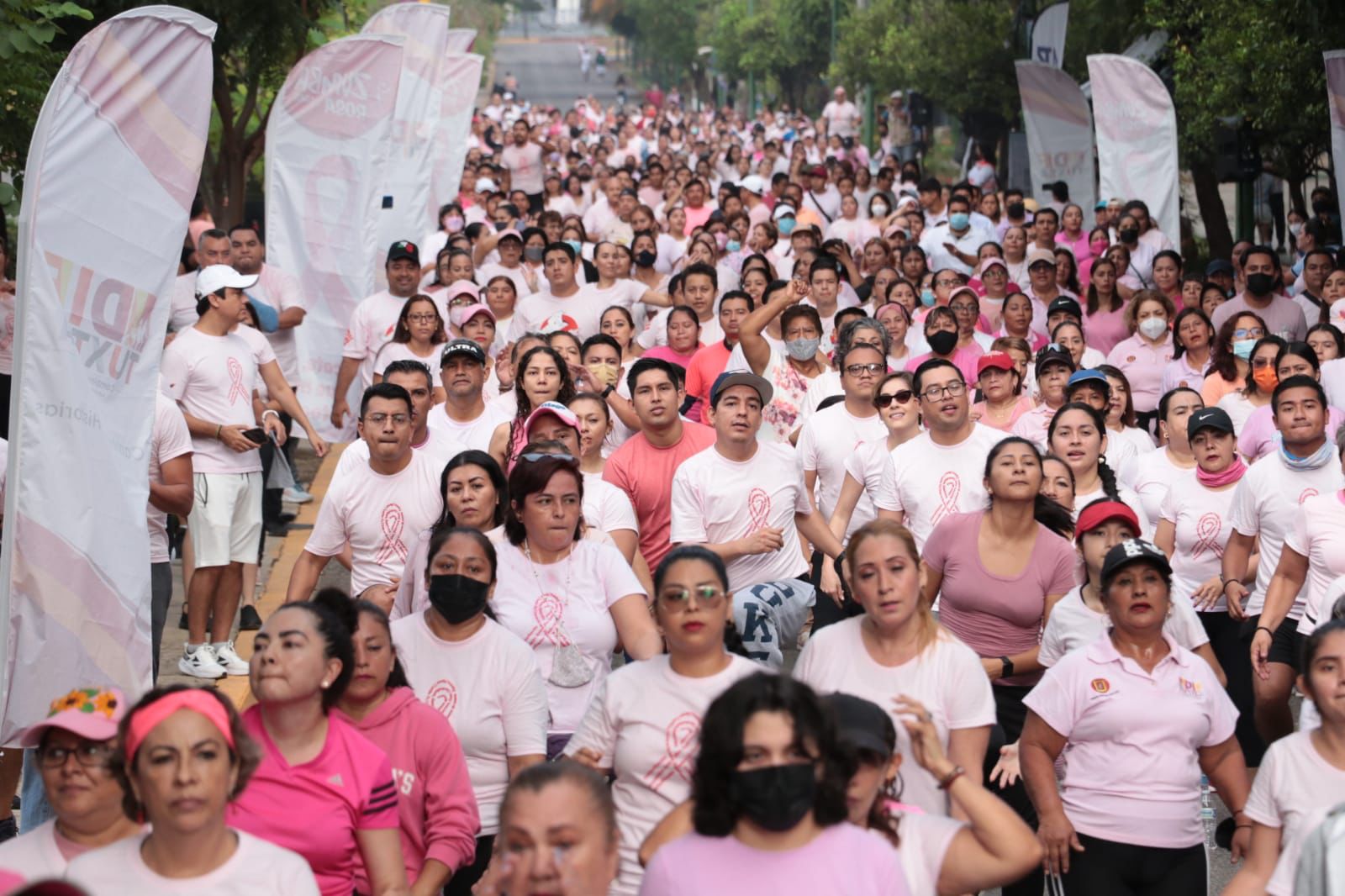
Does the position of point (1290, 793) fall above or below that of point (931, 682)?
below

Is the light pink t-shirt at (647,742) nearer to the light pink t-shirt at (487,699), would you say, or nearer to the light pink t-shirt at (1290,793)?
the light pink t-shirt at (487,699)

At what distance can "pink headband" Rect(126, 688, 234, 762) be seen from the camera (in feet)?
14.8

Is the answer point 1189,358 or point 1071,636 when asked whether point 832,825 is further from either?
point 1189,358

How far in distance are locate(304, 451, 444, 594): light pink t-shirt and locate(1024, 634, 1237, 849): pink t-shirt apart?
9.16 ft

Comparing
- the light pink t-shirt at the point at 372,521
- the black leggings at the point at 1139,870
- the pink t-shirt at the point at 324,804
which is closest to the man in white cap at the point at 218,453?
the light pink t-shirt at the point at 372,521

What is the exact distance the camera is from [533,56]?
126 metres

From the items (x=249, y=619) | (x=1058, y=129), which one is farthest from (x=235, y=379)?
(x=1058, y=129)

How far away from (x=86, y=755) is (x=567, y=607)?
2.12m

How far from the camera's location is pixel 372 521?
783cm

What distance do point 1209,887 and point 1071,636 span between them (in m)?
1.40

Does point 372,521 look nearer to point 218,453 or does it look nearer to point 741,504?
point 741,504

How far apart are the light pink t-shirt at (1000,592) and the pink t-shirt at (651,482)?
4.96 feet

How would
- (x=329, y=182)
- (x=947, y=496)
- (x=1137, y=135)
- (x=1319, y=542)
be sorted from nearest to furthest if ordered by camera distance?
(x=1319, y=542) → (x=947, y=496) → (x=329, y=182) → (x=1137, y=135)

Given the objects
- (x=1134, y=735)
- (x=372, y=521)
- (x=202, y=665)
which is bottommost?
(x=1134, y=735)
